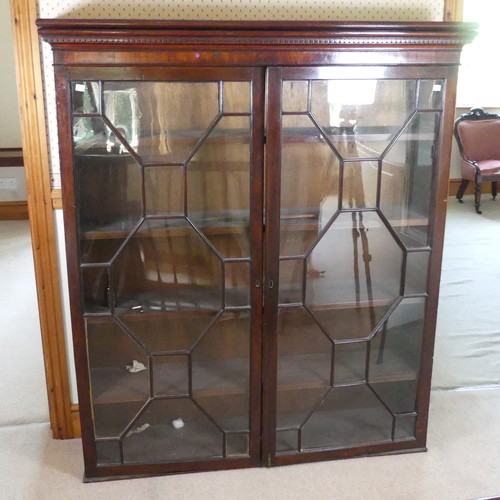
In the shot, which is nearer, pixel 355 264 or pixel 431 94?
pixel 431 94

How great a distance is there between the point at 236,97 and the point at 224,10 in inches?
16.6

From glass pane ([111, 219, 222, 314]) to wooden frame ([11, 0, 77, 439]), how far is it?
1.23 ft

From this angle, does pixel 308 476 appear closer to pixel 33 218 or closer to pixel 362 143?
pixel 362 143

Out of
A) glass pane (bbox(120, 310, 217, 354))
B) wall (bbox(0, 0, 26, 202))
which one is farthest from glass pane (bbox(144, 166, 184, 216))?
wall (bbox(0, 0, 26, 202))

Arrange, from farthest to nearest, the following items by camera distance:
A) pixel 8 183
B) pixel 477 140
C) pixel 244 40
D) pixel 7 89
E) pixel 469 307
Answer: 1. pixel 477 140
2. pixel 7 89
3. pixel 8 183
4. pixel 469 307
5. pixel 244 40

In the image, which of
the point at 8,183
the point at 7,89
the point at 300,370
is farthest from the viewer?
the point at 7,89

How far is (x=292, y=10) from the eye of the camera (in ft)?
6.38

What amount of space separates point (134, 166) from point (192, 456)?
0.96 m

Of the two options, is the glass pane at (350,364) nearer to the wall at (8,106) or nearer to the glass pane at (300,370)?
the glass pane at (300,370)

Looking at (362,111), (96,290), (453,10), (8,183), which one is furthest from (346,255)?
(8,183)

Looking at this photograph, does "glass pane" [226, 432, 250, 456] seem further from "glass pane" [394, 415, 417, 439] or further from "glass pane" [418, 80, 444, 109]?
"glass pane" [418, 80, 444, 109]

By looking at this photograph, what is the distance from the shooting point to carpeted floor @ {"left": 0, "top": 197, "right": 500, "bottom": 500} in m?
1.88

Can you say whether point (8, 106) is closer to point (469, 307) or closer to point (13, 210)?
point (13, 210)

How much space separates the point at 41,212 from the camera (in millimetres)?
2002
